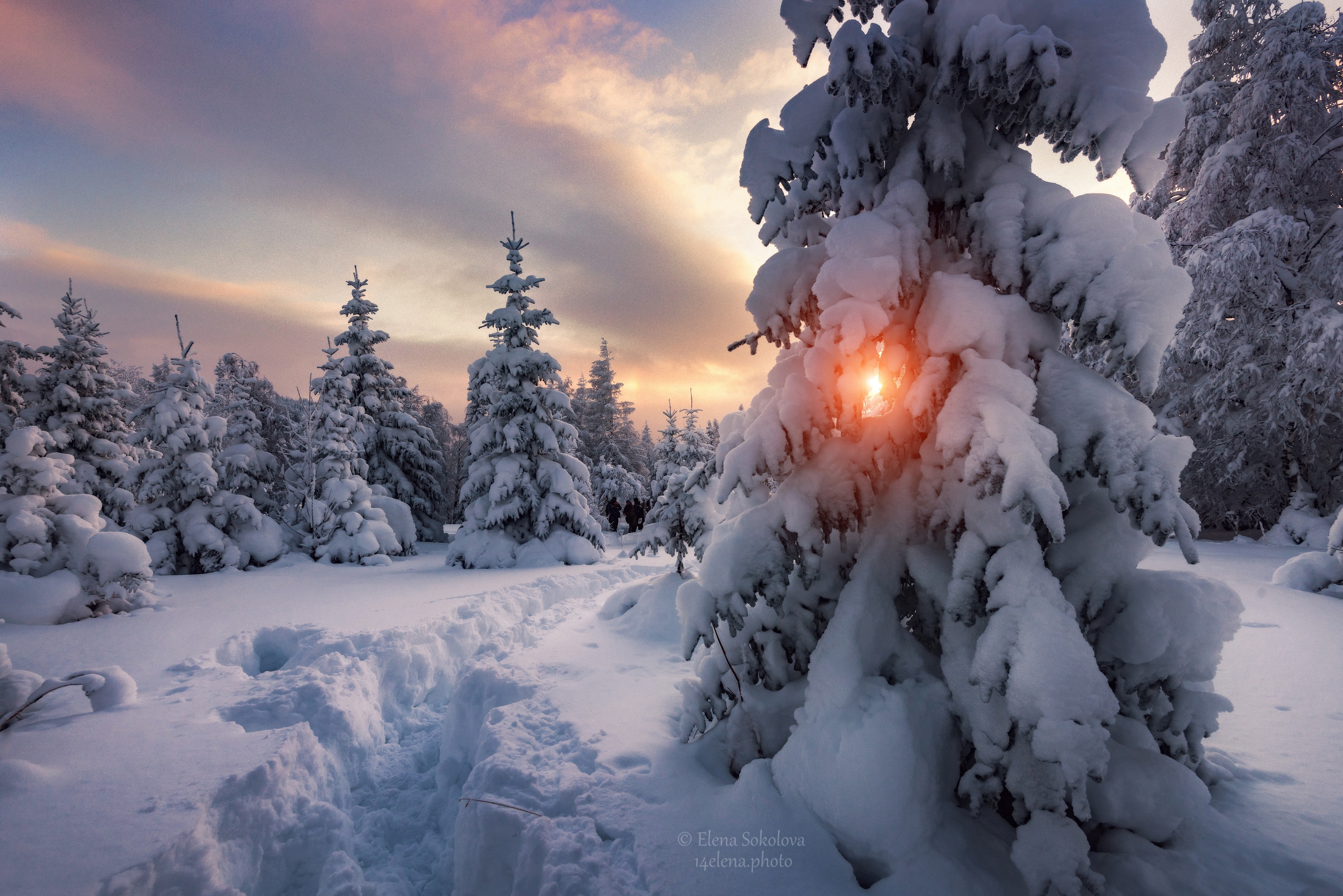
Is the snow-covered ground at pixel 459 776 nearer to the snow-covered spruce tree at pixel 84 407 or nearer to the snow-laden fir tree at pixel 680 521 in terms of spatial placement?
the snow-laden fir tree at pixel 680 521

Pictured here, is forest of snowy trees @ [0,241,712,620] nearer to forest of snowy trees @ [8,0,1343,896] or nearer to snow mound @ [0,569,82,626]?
snow mound @ [0,569,82,626]

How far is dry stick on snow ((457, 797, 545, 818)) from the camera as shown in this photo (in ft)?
11.3

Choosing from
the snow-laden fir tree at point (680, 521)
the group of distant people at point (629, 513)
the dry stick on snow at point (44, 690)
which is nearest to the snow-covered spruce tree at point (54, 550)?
the dry stick on snow at point (44, 690)

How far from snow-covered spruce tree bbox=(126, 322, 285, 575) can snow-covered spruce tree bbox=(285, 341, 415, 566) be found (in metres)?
1.81

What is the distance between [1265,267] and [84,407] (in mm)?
33638

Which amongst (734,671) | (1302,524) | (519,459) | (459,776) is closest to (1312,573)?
(1302,524)

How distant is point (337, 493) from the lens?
17.0 meters

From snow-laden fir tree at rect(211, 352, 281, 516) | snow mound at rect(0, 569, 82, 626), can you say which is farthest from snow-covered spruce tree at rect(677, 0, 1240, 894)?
snow-laden fir tree at rect(211, 352, 281, 516)

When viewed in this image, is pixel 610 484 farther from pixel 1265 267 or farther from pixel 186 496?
pixel 1265 267

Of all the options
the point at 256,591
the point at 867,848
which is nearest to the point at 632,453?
the point at 256,591

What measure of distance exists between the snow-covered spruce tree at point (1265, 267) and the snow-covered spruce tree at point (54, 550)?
25.2m

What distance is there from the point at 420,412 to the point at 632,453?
16.2 metres

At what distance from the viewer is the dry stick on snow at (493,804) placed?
345 cm

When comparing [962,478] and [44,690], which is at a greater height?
[962,478]
